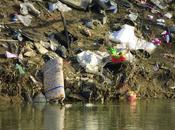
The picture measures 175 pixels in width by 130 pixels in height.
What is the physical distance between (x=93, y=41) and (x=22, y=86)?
3765mm

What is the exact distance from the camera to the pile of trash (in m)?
16.5

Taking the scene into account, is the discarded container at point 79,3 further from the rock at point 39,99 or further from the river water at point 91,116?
the rock at point 39,99

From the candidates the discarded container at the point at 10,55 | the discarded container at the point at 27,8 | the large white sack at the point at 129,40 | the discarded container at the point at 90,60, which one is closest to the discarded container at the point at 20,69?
the discarded container at the point at 10,55

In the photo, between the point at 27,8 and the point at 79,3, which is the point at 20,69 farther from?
the point at 79,3

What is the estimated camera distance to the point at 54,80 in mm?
16297

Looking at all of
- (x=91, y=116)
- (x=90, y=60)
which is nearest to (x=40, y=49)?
(x=90, y=60)

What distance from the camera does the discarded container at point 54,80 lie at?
16.1 metres

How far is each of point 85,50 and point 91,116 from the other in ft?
15.3

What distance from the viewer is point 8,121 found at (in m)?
13.1

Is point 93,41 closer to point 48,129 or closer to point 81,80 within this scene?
point 81,80

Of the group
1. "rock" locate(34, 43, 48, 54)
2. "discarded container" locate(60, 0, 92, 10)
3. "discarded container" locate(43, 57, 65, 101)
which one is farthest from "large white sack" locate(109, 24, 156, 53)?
"discarded container" locate(43, 57, 65, 101)

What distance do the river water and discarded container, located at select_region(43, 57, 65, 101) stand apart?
1.42 feet

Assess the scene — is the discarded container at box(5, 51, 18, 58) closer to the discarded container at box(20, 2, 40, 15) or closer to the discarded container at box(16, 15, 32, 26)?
the discarded container at box(16, 15, 32, 26)

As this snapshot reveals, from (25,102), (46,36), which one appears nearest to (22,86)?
(25,102)
